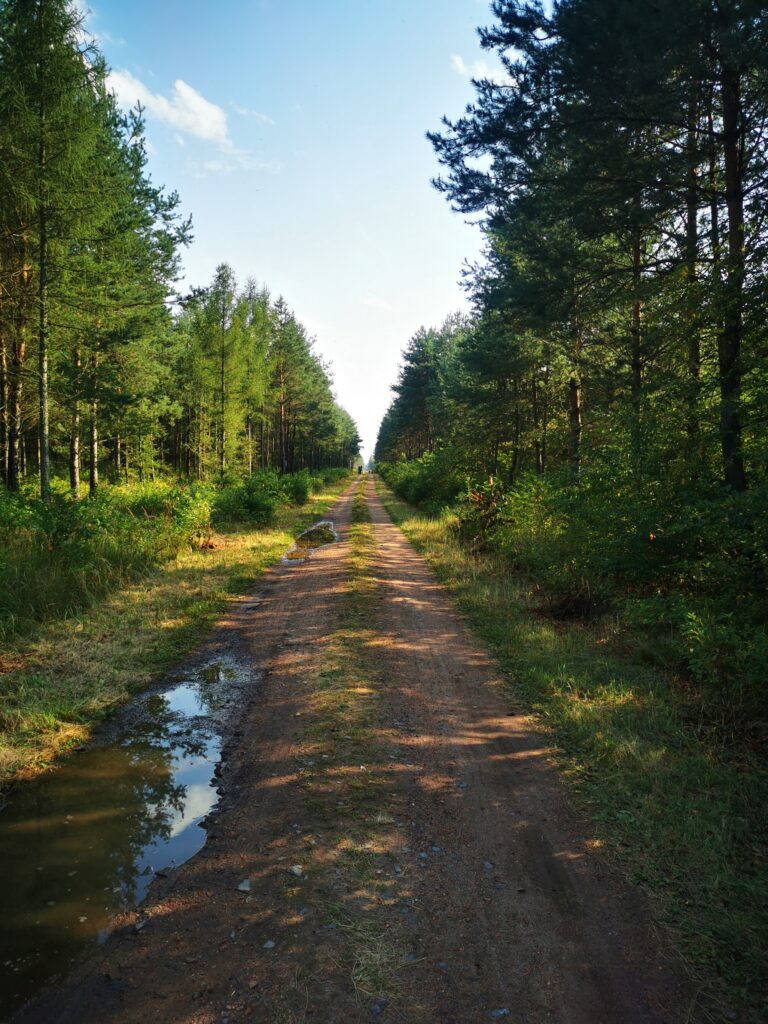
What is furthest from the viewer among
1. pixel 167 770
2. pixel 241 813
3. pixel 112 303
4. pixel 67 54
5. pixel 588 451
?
pixel 112 303

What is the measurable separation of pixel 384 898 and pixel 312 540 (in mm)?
14172

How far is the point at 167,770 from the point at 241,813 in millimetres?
979

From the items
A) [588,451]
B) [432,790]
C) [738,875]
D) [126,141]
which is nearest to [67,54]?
[126,141]

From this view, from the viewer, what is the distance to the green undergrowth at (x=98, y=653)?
4.68m

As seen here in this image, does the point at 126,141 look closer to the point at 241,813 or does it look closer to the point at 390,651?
the point at 390,651

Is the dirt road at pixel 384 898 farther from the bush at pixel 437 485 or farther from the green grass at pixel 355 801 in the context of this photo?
the bush at pixel 437 485

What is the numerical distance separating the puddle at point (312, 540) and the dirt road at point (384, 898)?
28.4 ft

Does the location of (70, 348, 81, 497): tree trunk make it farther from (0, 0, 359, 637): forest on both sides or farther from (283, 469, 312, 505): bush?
(283, 469, 312, 505): bush

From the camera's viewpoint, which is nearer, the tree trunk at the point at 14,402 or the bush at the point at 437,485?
the tree trunk at the point at 14,402

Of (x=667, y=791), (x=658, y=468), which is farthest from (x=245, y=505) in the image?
(x=667, y=791)

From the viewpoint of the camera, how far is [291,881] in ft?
10.0

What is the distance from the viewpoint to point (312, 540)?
664 inches

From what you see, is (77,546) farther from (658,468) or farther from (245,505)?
(245,505)

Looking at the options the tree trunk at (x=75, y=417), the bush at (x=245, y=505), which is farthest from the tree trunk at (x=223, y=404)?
the tree trunk at (x=75, y=417)
